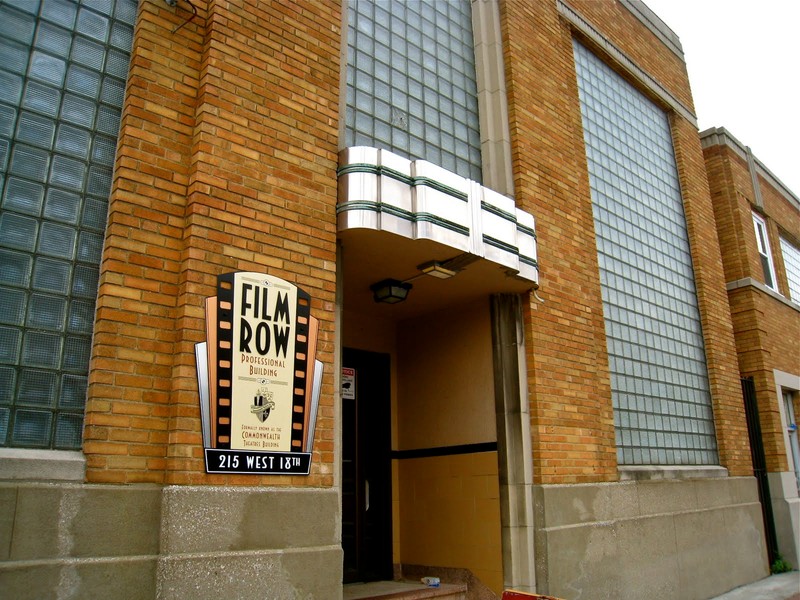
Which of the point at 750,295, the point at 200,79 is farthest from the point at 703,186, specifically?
the point at 200,79

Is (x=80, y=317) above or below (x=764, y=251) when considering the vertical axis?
below

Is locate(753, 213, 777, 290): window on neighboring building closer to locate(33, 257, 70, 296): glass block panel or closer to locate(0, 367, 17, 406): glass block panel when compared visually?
locate(33, 257, 70, 296): glass block panel

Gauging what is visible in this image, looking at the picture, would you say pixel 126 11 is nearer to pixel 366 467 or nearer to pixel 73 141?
pixel 73 141

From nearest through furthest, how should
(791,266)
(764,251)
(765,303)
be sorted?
1. (765,303)
2. (764,251)
3. (791,266)

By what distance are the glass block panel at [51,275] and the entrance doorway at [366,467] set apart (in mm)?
3929

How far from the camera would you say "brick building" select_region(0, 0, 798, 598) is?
13.6 ft

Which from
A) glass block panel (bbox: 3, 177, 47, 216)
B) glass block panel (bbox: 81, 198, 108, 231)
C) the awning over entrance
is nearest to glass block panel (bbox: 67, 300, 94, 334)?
glass block panel (bbox: 81, 198, 108, 231)

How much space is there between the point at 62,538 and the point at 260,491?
1.23 m

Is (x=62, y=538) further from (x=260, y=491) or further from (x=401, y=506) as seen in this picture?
(x=401, y=506)

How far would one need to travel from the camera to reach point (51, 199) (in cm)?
432

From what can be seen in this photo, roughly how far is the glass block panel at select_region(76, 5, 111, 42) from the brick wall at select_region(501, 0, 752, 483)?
4.55 meters

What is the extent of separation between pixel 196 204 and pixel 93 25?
155 centimetres

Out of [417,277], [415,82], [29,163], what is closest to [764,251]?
[415,82]

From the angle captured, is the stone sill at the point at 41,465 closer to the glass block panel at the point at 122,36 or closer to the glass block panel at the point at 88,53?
the glass block panel at the point at 88,53
